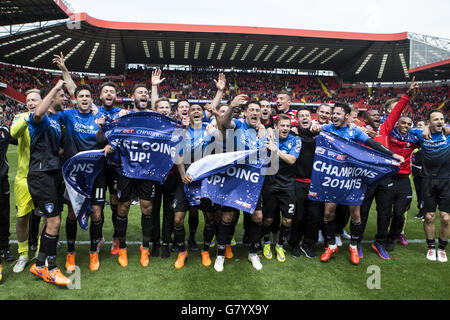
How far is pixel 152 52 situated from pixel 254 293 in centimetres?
3244

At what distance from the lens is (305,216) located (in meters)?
4.32

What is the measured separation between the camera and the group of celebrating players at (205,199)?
3361 mm

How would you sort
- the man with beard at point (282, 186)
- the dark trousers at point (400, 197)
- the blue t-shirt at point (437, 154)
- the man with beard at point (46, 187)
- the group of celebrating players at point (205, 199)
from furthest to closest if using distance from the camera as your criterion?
1. the dark trousers at point (400, 197)
2. the blue t-shirt at point (437, 154)
3. the man with beard at point (282, 186)
4. the group of celebrating players at point (205, 199)
5. the man with beard at point (46, 187)

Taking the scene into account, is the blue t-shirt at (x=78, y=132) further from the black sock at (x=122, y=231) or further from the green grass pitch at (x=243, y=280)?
the green grass pitch at (x=243, y=280)

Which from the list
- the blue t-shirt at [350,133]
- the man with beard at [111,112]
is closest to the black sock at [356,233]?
the blue t-shirt at [350,133]

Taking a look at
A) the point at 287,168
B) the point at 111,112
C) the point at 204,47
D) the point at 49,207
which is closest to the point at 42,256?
the point at 49,207

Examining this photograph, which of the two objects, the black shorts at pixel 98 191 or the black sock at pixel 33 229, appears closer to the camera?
the black shorts at pixel 98 191

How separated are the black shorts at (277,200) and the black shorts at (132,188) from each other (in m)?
1.56

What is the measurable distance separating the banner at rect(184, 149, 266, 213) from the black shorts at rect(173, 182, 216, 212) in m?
0.09

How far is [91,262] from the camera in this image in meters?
3.69

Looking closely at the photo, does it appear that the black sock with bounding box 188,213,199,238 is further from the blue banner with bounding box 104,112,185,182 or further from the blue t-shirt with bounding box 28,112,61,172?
the blue t-shirt with bounding box 28,112,61,172

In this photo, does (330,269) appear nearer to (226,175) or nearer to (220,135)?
(226,175)

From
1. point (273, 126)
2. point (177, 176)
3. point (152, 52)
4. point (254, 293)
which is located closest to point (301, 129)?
point (273, 126)
